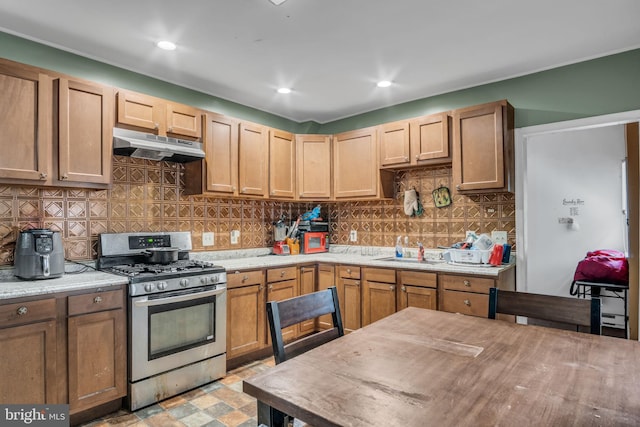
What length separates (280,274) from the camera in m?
3.36

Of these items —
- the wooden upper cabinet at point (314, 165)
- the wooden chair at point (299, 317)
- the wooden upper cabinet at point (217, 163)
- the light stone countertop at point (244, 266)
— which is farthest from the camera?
the wooden upper cabinet at point (314, 165)

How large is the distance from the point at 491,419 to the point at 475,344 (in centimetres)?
54

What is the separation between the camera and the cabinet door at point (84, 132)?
7.93 feet

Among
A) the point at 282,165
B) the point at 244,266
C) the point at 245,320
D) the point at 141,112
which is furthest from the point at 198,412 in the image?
the point at 282,165

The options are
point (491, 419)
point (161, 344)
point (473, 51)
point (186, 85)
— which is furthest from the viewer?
point (186, 85)

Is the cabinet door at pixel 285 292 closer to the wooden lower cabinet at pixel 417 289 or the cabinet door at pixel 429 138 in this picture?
the wooden lower cabinet at pixel 417 289

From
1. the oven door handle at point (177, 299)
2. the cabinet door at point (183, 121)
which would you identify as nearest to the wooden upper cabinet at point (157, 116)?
the cabinet door at point (183, 121)

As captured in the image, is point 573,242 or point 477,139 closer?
point 477,139

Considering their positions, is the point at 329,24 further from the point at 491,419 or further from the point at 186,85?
the point at 491,419

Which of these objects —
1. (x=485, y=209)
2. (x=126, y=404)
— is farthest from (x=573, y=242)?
(x=126, y=404)

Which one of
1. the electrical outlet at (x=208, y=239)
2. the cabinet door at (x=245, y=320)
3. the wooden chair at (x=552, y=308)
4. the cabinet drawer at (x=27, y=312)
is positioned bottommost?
the cabinet door at (x=245, y=320)

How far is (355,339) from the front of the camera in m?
1.41

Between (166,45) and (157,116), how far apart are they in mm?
563

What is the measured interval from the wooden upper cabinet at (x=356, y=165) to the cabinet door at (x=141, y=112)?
5.96 feet
